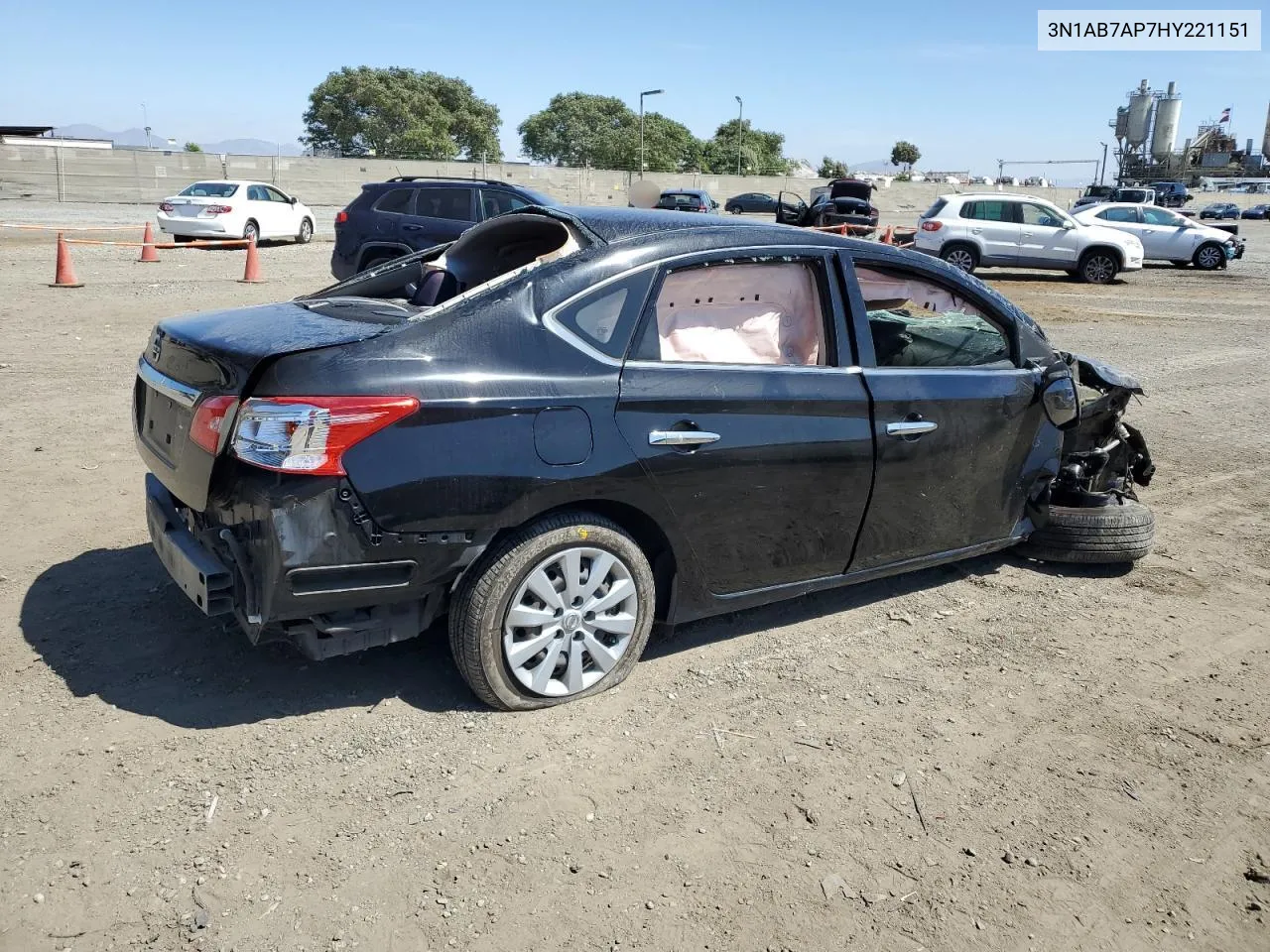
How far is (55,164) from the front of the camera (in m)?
39.1

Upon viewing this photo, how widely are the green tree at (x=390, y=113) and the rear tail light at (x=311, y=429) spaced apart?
9323cm

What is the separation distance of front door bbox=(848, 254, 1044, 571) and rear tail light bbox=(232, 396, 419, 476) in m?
2.01

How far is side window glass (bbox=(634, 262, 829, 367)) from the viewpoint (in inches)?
151

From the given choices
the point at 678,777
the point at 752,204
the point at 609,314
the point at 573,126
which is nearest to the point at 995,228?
the point at 609,314

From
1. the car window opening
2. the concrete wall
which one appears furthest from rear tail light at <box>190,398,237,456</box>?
the concrete wall

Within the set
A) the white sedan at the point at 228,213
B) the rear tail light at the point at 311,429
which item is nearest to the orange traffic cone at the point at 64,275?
the white sedan at the point at 228,213

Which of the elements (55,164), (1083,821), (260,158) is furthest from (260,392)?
(260,158)

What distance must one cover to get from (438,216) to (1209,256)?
67.4 ft

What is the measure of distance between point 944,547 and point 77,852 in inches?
136

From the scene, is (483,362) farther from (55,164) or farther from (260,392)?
(55,164)

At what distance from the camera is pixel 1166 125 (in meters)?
87.5

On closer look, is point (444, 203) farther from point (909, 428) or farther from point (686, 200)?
point (686, 200)

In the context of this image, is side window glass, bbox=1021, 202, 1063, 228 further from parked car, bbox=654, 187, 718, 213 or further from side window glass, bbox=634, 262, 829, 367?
side window glass, bbox=634, 262, 829, 367

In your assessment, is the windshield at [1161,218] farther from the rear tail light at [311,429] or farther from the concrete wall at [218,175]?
the concrete wall at [218,175]
